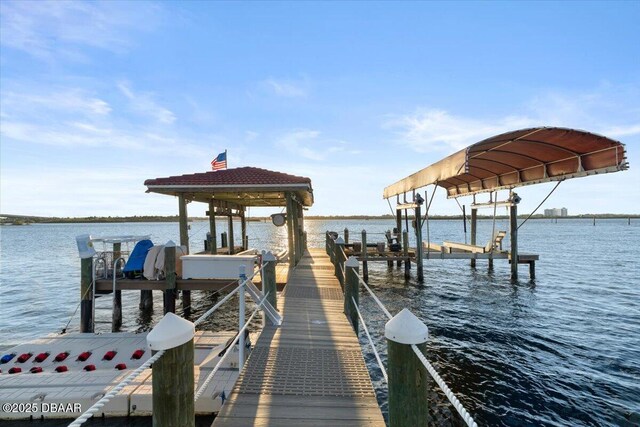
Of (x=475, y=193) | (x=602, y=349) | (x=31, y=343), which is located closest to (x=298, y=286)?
(x=31, y=343)

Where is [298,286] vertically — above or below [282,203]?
below

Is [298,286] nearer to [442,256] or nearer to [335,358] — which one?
[335,358]

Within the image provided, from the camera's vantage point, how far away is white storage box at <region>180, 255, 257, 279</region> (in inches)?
427

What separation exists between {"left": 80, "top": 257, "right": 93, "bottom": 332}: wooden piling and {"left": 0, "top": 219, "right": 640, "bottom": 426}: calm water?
7.90 feet

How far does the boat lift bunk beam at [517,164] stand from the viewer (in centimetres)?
969

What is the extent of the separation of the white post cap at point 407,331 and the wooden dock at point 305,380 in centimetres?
161

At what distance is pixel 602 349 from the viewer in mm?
9875

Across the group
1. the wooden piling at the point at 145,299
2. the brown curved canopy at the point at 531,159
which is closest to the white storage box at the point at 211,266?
the wooden piling at the point at 145,299

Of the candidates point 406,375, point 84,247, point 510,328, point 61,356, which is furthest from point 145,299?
point 406,375

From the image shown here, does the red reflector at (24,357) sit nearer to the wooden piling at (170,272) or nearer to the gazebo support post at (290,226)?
the wooden piling at (170,272)

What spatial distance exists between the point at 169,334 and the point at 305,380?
2618 mm

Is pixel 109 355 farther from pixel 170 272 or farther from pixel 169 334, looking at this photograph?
pixel 169 334

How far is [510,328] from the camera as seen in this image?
11.5 metres

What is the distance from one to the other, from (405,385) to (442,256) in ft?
52.4
